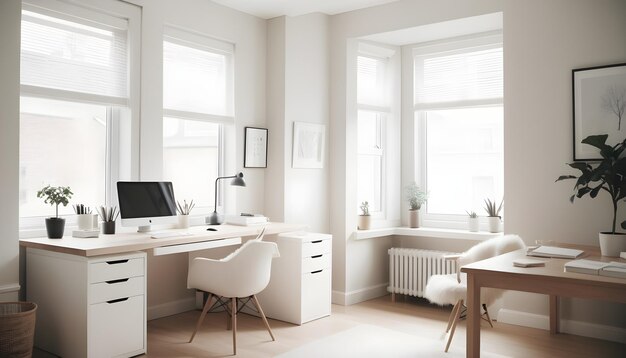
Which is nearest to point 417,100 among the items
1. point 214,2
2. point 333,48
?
point 333,48

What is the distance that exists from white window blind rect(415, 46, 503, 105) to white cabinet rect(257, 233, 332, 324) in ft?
6.34

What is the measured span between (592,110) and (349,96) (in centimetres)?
212

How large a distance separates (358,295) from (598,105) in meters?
2.65

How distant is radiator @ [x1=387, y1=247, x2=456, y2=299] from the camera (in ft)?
16.7

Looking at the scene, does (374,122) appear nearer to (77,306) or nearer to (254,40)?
(254,40)

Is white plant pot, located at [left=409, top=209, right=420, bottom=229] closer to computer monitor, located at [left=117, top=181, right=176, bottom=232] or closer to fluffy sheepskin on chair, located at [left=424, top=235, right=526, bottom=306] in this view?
fluffy sheepskin on chair, located at [left=424, top=235, right=526, bottom=306]

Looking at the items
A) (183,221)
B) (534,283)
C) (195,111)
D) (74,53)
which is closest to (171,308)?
(183,221)

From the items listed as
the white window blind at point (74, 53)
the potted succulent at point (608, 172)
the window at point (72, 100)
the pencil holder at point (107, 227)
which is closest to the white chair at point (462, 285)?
the potted succulent at point (608, 172)

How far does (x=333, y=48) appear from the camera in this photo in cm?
536

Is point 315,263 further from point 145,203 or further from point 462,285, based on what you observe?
point 145,203

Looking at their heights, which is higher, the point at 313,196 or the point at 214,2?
the point at 214,2

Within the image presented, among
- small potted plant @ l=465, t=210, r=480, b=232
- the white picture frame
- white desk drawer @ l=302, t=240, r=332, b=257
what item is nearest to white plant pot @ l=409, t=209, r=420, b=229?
small potted plant @ l=465, t=210, r=480, b=232

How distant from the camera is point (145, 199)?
399 centimetres

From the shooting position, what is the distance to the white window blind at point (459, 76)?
5102 mm
